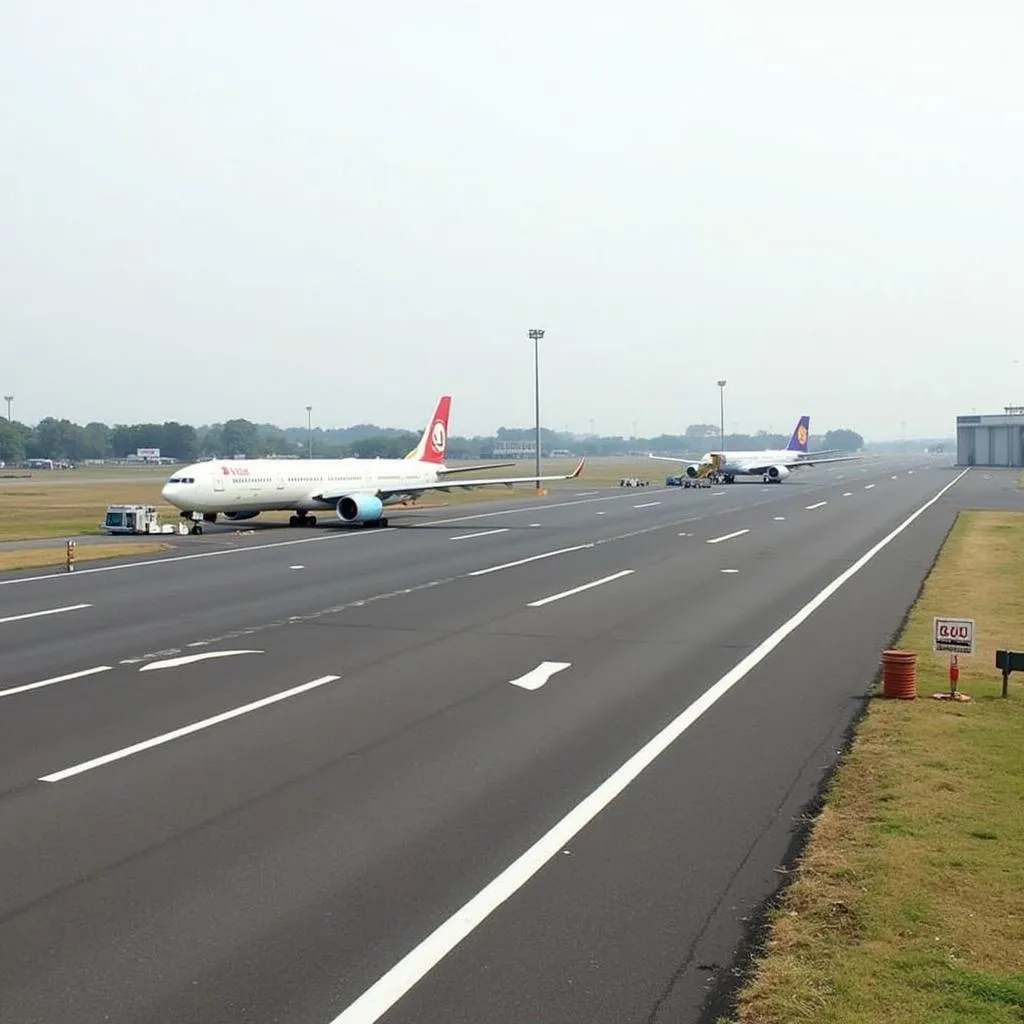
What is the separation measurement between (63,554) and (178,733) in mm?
30948

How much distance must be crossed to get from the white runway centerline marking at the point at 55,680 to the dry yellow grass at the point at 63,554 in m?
20.4

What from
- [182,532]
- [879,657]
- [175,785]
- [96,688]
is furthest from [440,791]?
[182,532]

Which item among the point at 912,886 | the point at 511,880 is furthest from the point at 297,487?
the point at 912,886

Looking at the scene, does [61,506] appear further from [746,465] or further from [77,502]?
[746,465]

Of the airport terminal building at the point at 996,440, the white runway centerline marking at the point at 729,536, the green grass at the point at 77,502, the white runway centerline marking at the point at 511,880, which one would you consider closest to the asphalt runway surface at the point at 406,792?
the white runway centerline marking at the point at 511,880

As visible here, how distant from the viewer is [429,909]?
962 cm

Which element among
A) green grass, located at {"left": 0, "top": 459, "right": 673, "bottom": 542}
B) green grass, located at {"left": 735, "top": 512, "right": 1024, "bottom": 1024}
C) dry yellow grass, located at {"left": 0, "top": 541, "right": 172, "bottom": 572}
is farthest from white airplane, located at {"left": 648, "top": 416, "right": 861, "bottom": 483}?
green grass, located at {"left": 735, "top": 512, "right": 1024, "bottom": 1024}

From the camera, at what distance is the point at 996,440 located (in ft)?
634

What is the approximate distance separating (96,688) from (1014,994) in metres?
15.0

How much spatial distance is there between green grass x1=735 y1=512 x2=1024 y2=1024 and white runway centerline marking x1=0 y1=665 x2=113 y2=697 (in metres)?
12.8

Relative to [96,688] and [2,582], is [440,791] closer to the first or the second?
[96,688]

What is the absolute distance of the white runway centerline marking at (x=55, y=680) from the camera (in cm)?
1875

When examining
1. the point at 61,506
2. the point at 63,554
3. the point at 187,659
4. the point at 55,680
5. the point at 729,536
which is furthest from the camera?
the point at 61,506

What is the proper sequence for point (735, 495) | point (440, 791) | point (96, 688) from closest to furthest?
point (440, 791), point (96, 688), point (735, 495)
